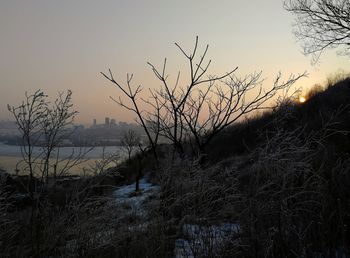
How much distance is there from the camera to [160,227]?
15.1 feet

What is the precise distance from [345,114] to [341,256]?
1173cm

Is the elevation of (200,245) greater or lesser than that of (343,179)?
lesser

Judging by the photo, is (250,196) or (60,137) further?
(60,137)

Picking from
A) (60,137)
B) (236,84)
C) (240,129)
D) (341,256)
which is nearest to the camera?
(341,256)

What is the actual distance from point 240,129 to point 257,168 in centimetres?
1831

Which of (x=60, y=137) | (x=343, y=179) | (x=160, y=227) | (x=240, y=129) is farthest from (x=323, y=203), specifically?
(x=240, y=129)

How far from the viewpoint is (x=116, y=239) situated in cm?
452

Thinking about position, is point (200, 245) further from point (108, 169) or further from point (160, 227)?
point (108, 169)

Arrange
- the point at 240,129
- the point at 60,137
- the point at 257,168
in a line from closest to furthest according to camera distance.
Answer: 1. the point at 257,168
2. the point at 60,137
3. the point at 240,129

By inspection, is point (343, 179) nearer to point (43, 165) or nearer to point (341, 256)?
point (341, 256)

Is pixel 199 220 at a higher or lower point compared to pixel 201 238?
higher

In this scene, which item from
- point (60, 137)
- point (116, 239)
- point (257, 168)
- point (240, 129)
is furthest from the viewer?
point (240, 129)

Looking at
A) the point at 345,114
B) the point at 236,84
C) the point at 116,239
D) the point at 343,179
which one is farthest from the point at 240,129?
the point at 116,239

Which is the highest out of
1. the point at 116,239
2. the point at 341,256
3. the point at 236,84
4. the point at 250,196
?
the point at 236,84
